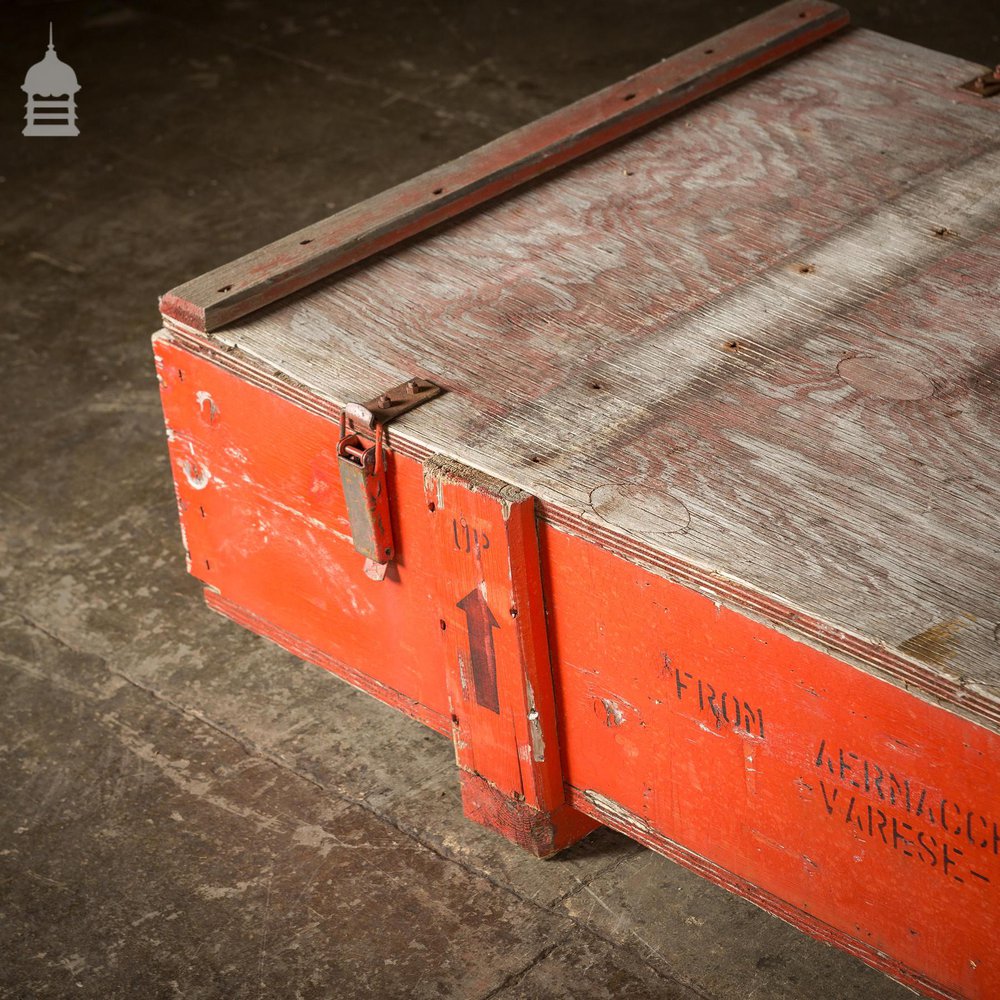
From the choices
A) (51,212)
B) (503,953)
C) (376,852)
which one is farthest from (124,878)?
(51,212)

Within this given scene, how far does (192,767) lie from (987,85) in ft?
5.77

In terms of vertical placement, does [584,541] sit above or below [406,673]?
above

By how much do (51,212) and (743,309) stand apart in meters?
2.56

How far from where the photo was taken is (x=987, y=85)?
9.53ft

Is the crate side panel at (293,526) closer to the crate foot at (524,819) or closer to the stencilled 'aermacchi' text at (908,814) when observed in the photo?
the crate foot at (524,819)

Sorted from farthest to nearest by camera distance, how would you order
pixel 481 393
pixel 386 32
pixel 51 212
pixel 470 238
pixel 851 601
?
pixel 386 32, pixel 51 212, pixel 470 238, pixel 481 393, pixel 851 601

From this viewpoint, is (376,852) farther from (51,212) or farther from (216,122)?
(216,122)

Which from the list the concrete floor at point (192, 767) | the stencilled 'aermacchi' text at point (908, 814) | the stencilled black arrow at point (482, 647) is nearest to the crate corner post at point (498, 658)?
the stencilled black arrow at point (482, 647)

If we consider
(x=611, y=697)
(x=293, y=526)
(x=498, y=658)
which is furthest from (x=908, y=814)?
(x=293, y=526)

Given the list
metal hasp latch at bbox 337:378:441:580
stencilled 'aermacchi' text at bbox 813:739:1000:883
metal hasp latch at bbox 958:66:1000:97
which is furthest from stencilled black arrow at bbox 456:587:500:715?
metal hasp latch at bbox 958:66:1000:97

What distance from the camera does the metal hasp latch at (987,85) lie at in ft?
9.52

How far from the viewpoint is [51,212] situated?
4.37m

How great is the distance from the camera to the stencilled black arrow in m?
2.13

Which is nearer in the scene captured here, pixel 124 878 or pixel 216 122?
pixel 124 878
